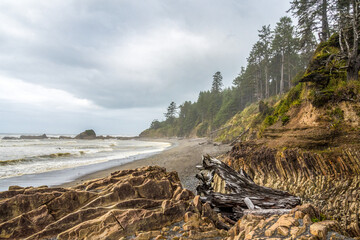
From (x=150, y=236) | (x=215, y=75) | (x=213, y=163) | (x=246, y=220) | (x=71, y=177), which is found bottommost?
(x=71, y=177)

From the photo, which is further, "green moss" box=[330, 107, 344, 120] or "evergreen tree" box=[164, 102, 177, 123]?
"evergreen tree" box=[164, 102, 177, 123]

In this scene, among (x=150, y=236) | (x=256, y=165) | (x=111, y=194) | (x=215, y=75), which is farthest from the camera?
(x=215, y=75)

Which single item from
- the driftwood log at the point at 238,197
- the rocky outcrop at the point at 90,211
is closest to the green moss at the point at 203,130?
the driftwood log at the point at 238,197

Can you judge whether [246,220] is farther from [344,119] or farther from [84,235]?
[344,119]

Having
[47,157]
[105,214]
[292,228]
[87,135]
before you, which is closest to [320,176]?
[292,228]

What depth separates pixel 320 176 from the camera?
7332mm

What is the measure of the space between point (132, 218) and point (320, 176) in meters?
7.76

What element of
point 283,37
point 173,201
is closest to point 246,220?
point 173,201

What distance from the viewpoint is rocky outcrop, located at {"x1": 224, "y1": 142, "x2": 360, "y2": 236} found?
614 centimetres

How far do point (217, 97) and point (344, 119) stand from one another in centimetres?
8249

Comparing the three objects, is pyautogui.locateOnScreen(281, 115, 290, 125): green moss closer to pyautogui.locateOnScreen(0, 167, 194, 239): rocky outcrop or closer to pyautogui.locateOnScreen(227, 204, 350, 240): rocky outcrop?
pyautogui.locateOnScreen(227, 204, 350, 240): rocky outcrop

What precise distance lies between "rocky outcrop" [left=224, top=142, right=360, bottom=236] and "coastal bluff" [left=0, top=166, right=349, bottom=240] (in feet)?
11.8

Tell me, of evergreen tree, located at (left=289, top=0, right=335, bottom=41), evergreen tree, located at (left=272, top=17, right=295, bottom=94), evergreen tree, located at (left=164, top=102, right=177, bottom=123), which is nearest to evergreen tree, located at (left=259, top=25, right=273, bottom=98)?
evergreen tree, located at (left=272, top=17, right=295, bottom=94)

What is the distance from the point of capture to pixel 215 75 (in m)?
87.7
